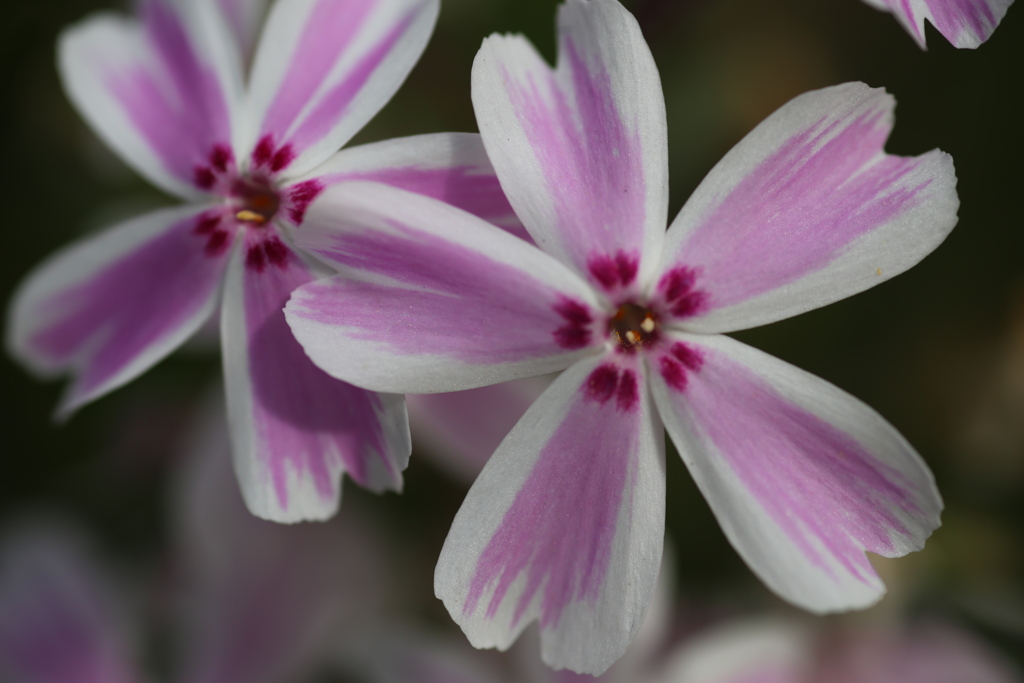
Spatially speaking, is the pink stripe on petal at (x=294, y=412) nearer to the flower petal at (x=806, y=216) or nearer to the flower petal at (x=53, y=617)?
the flower petal at (x=806, y=216)

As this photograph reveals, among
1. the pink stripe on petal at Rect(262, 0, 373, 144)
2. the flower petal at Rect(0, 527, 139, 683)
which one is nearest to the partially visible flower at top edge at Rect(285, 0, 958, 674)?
the pink stripe on petal at Rect(262, 0, 373, 144)

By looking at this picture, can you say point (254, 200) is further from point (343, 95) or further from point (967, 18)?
point (967, 18)

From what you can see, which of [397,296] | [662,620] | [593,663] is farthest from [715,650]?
[397,296]

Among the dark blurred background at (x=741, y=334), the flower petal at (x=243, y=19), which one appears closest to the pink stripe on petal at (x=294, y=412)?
the flower petal at (x=243, y=19)

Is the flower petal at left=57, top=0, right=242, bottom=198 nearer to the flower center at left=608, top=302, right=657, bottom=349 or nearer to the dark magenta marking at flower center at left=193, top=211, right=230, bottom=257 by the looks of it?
the dark magenta marking at flower center at left=193, top=211, right=230, bottom=257

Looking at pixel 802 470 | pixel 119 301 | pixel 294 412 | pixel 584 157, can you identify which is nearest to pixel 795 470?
pixel 802 470
